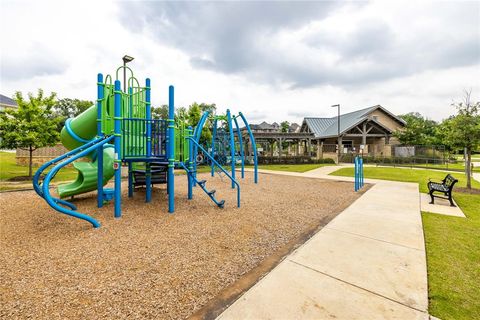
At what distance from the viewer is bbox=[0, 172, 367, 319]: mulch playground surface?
2385 millimetres

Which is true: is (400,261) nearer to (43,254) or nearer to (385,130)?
(43,254)

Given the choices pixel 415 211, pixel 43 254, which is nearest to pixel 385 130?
pixel 415 211

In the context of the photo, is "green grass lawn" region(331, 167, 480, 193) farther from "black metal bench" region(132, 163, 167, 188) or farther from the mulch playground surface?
"black metal bench" region(132, 163, 167, 188)

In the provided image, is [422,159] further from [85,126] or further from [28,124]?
[28,124]

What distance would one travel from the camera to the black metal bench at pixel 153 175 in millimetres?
7113

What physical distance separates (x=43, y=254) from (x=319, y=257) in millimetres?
4269

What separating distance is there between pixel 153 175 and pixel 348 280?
21.4 ft

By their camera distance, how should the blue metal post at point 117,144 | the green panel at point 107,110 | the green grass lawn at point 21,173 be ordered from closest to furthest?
the blue metal post at point 117,144 < the green panel at point 107,110 < the green grass lawn at point 21,173

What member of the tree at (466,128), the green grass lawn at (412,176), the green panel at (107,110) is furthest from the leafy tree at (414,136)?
the green panel at (107,110)

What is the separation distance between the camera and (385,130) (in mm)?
28344

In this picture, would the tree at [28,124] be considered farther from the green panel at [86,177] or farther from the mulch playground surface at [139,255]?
the green panel at [86,177]

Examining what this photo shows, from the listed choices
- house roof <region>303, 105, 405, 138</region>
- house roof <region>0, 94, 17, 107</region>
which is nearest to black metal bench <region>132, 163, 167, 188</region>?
house roof <region>303, 105, 405, 138</region>

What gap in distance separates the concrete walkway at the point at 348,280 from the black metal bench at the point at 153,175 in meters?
5.28

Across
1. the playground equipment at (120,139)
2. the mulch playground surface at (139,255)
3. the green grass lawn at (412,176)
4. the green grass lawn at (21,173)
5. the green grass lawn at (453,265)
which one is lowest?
the green grass lawn at (453,265)
